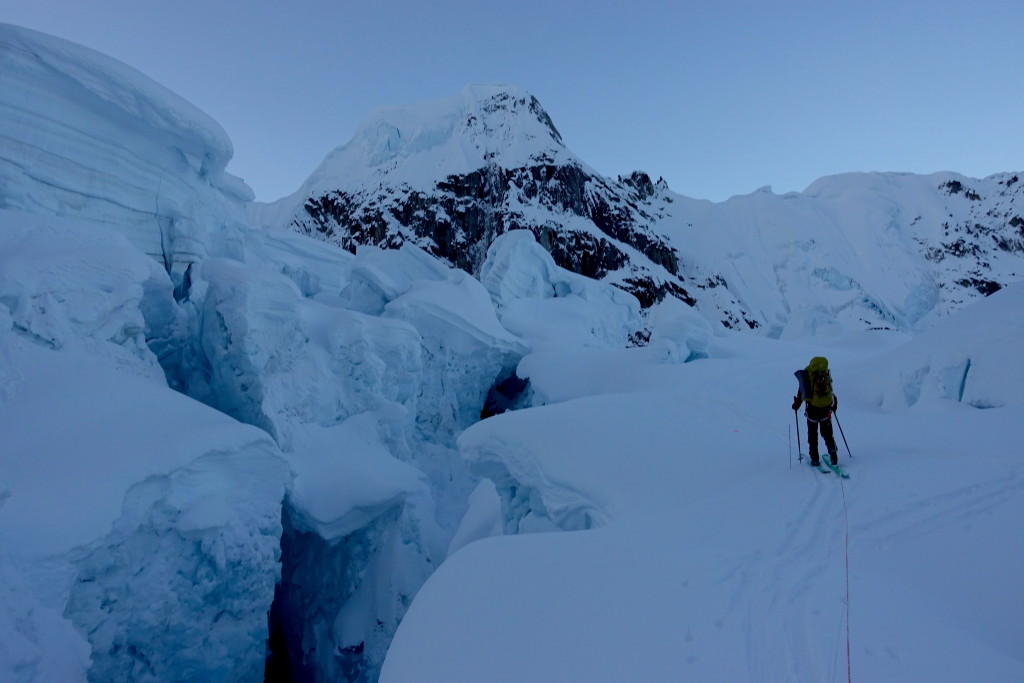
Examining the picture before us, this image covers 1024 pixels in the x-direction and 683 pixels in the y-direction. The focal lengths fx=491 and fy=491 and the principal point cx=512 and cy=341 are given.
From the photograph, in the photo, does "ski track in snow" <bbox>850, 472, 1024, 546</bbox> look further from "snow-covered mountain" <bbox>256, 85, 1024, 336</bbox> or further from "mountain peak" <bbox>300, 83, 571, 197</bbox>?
"mountain peak" <bbox>300, 83, 571, 197</bbox>

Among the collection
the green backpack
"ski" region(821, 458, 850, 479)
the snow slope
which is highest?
the green backpack

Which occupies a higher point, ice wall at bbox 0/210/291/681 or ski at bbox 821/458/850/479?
ski at bbox 821/458/850/479

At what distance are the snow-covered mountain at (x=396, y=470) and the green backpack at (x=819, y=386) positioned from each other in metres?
0.75

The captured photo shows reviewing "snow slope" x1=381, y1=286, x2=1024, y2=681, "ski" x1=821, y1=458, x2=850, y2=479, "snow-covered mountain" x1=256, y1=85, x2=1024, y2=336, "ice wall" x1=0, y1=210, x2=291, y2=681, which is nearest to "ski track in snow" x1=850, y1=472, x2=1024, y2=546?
"snow slope" x1=381, y1=286, x2=1024, y2=681

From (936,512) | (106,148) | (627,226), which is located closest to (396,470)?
(936,512)

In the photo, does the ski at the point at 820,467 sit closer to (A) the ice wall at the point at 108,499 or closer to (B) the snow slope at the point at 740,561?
(B) the snow slope at the point at 740,561

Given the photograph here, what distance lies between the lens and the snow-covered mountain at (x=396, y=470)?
287 centimetres

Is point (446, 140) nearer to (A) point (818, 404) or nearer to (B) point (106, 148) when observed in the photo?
(B) point (106, 148)

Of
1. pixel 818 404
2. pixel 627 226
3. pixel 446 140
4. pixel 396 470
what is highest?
pixel 446 140

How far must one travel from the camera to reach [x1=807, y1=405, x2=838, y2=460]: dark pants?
5031mm

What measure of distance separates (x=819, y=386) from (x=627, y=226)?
44284mm

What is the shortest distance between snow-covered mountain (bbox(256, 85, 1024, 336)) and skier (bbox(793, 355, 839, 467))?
34.4 meters

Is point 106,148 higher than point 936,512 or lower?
higher

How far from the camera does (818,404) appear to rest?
512 cm
